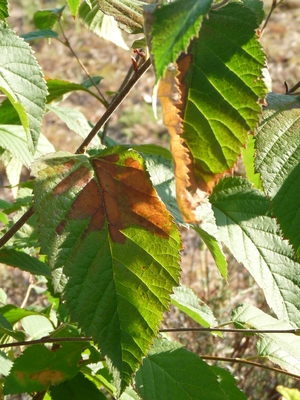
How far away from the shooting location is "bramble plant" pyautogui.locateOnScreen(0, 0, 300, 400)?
62cm

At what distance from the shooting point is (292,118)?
0.82 m

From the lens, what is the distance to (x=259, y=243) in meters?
1.09

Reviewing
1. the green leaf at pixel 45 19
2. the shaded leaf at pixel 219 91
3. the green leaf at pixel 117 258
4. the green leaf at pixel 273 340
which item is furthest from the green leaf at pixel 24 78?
the green leaf at pixel 45 19

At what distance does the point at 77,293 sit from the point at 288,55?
20.1 feet

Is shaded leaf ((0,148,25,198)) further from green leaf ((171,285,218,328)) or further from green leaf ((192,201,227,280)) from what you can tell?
green leaf ((192,201,227,280))

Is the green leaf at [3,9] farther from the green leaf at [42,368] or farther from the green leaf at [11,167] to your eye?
the green leaf at [11,167]

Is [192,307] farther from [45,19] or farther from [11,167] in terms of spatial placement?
[45,19]

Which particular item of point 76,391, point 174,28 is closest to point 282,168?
point 174,28

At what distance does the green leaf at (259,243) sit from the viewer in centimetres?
101

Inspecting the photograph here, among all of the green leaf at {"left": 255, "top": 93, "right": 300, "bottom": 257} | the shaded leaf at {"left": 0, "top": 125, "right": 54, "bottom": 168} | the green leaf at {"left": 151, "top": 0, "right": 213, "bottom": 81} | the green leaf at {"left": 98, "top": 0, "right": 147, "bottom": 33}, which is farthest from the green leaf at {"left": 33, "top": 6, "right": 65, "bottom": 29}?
the green leaf at {"left": 151, "top": 0, "right": 213, "bottom": 81}

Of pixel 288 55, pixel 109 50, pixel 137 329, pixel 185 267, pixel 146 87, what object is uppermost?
pixel 288 55

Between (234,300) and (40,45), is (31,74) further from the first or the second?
(40,45)

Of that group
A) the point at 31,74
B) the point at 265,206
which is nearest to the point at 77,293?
the point at 31,74

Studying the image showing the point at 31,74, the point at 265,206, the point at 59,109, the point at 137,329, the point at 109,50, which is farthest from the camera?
the point at 109,50
